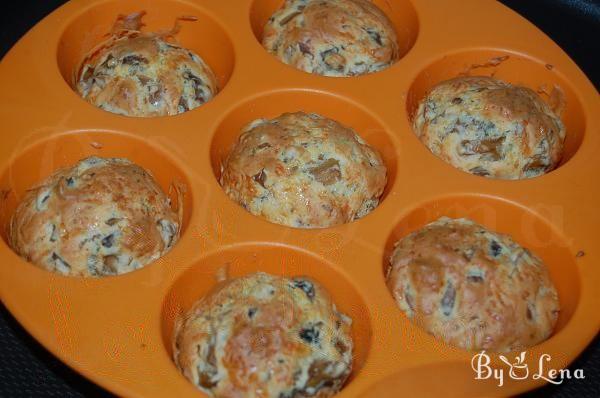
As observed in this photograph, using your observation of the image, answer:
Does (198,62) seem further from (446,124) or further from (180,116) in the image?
(446,124)

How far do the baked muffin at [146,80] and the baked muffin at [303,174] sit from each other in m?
0.34

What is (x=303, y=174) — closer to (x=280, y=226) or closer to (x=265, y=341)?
(x=280, y=226)

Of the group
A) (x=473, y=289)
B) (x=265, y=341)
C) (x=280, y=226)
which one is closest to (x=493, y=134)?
(x=473, y=289)

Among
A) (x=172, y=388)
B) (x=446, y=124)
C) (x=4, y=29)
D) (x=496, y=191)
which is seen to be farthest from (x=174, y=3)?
(x=172, y=388)

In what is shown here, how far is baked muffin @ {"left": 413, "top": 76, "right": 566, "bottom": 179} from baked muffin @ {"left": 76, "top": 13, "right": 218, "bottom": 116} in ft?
2.75

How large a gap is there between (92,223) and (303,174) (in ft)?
2.16

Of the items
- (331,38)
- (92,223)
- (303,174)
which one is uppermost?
(331,38)

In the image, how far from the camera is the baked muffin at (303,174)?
2590 millimetres

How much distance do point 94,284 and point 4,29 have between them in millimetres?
1738

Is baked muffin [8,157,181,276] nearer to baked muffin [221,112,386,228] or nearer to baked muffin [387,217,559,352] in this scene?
baked muffin [221,112,386,228]

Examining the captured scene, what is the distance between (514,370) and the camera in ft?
7.32

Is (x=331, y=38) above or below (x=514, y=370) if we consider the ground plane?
above

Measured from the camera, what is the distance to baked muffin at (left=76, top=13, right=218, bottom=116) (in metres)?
2.89

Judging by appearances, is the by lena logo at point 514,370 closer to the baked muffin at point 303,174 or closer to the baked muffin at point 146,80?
the baked muffin at point 303,174
